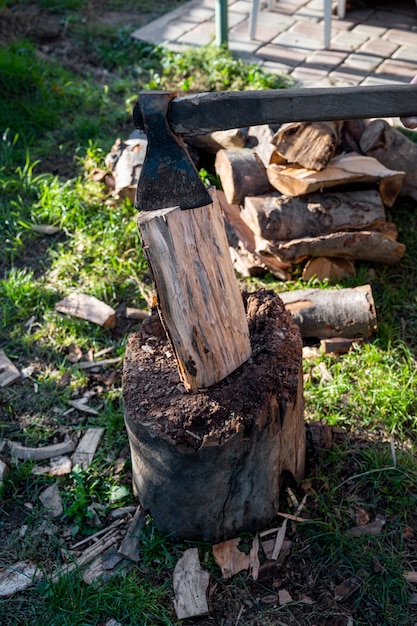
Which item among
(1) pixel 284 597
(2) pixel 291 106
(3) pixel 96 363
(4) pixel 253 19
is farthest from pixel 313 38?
(1) pixel 284 597

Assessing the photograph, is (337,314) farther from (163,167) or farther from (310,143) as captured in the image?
(163,167)

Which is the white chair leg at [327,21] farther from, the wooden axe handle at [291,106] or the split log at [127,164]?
the wooden axe handle at [291,106]

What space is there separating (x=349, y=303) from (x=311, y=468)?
0.96 meters

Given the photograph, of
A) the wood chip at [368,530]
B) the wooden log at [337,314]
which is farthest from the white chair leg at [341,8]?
the wood chip at [368,530]

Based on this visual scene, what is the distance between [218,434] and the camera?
7.76 feet

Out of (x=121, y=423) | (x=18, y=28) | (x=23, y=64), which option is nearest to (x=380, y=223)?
(x=121, y=423)

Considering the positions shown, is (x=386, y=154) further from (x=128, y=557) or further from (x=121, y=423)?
(x=128, y=557)

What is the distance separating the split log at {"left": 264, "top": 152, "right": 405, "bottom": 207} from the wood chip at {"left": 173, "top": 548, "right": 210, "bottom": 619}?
2.08m

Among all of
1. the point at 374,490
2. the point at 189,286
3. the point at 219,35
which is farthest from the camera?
the point at 219,35

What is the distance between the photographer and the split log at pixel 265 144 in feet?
12.9

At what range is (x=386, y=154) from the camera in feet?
13.4

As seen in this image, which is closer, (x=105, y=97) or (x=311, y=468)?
(x=311, y=468)

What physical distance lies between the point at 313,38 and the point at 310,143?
2.81 meters

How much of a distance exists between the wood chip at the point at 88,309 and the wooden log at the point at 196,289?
1.36m
